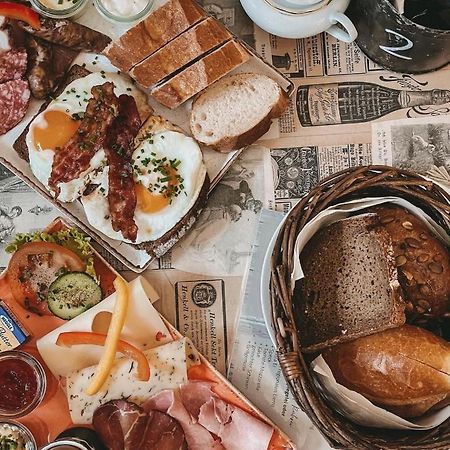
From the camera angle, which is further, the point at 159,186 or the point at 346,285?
the point at 159,186

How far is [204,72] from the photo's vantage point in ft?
5.08

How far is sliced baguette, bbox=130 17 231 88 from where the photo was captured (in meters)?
1.55

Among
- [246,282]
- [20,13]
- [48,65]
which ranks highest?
[20,13]

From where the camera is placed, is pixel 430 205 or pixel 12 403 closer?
pixel 430 205

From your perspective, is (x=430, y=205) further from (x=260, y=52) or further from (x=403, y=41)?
(x=260, y=52)

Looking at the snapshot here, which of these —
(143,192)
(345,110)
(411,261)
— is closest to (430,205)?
(411,261)

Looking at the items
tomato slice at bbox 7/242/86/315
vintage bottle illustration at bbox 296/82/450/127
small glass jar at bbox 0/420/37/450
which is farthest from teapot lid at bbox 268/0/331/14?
small glass jar at bbox 0/420/37/450

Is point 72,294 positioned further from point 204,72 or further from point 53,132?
point 204,72

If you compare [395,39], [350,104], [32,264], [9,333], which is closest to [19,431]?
[9,333]

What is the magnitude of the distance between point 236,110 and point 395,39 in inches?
13.4

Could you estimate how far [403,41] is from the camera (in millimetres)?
1526

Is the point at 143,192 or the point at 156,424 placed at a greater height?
the point at 143,192

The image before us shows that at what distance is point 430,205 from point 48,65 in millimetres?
812

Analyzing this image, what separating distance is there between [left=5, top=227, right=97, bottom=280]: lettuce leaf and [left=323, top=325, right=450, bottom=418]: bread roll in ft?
1.74
